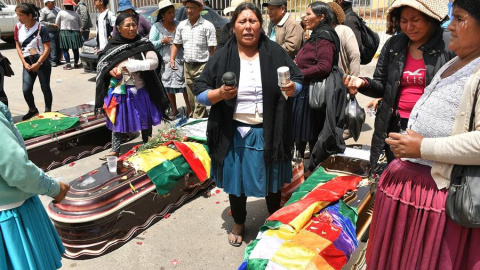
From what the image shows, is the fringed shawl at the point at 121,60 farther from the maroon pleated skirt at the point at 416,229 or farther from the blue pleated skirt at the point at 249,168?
the maroon pleated skirt at the point at 416,229

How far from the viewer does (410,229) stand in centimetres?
203

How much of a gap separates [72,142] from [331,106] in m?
3.45

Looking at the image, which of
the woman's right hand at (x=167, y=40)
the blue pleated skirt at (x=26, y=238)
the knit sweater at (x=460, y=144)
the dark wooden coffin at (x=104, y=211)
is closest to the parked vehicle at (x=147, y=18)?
the woman's right hand at (x=167, y=40)

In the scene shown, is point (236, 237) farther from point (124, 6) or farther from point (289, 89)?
point (124, 6)

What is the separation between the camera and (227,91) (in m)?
2.76

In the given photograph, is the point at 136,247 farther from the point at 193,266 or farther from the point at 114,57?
the point at 114,57

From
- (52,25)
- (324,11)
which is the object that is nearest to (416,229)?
(324,11)

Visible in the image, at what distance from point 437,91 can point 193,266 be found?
90.3 inches

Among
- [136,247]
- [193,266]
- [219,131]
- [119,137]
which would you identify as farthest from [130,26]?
[193,266]

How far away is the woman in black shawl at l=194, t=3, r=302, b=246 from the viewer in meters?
2.96

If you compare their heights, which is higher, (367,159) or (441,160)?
(441,160)

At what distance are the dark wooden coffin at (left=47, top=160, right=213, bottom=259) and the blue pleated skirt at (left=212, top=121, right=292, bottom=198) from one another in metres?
0.92

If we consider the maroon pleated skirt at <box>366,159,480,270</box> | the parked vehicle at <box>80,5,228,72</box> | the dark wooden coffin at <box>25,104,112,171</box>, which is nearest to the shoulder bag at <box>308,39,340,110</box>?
the maroon pleated skirt at <box>366,159,480,270</box>

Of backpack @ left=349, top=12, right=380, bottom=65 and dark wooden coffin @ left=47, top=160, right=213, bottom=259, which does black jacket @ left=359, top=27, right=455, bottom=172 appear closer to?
dark wooden coffin @ left=47, top=160, right=213, bottom=259
